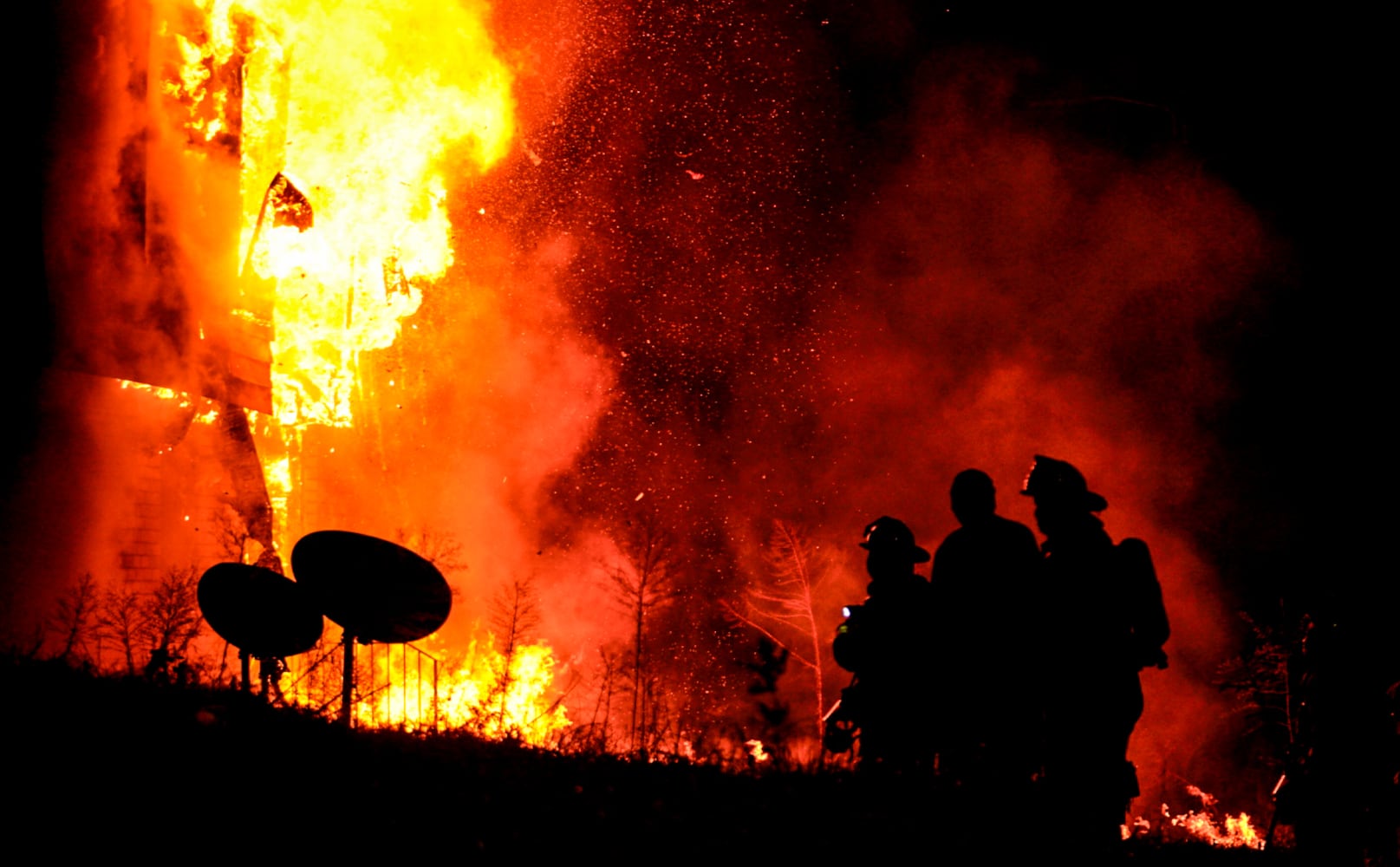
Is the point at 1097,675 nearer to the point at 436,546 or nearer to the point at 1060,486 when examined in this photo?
the point at 1060,486

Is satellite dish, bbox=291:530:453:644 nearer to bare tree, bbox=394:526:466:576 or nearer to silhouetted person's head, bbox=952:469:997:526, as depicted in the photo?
silhouetted person's head, bbox=952:469:997:526

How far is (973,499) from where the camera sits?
19.4 feet

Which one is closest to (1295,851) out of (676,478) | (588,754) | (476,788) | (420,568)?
(588,754)

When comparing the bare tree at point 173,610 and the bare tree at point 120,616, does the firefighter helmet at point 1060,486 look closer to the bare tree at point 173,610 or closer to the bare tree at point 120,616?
the bare tree at point 173,610

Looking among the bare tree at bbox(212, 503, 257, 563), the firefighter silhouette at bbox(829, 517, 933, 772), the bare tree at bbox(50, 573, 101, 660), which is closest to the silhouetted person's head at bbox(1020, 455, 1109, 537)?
the firefighter silhouette at bbox(829, 517, 933, 772)

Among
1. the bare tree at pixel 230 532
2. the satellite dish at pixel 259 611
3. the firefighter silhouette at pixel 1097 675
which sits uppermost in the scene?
the bare tree at pixel 230 532

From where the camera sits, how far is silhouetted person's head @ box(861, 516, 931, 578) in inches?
254

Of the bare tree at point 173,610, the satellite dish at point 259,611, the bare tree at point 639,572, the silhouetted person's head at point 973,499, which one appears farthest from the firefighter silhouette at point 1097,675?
the bare tree at point 639,572

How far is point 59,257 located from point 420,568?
11.0 m

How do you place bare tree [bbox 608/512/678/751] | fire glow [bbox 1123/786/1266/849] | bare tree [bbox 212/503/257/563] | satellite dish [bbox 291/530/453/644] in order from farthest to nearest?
bare tree [bbox 608/512/678/751] → fire glow [bbox 1123/786/1266/849] → bare tree [bbox 212/503/257/563] → satellite dish [bbox 291/530/453/644]

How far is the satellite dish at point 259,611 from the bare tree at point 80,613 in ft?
24.0

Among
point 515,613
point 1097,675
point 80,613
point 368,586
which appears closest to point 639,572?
point 515,613

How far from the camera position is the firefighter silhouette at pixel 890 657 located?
Result: 6234 mm

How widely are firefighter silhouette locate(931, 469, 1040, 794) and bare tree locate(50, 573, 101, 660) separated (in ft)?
43.9
